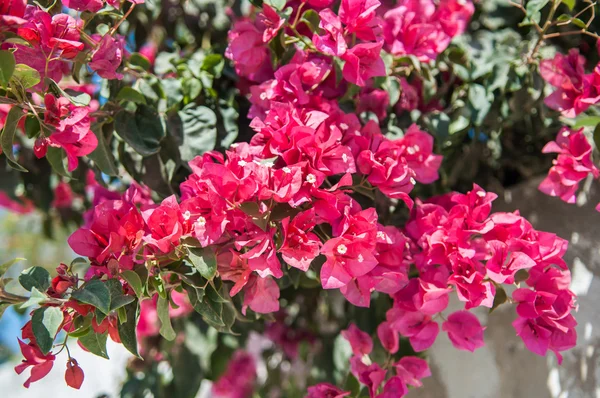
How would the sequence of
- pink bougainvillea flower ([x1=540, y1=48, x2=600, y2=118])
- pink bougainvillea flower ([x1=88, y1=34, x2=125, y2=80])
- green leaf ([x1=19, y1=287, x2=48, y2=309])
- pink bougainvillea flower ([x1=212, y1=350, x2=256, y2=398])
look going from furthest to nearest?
pink bougainvillea flower ([x1=212, y1=350, x2=256, y2=398]), pink bougainvillea flower ([x1=540, y1=48, x2=600, y2=118]), pink bougainvillea flower ([x1=88, y1=34, x2=125, y2=80]), green leaf ([x1=19, y1=287, x2=48, y2=309])

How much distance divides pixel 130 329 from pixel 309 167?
0.25 m

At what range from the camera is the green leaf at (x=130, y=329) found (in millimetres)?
626

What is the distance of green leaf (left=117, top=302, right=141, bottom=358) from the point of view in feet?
2.06

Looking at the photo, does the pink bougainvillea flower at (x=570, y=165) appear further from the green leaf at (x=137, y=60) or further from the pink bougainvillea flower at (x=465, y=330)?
the green leaf at (x=137, y=60)

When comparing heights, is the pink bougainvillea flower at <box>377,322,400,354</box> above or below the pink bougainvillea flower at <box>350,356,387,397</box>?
above

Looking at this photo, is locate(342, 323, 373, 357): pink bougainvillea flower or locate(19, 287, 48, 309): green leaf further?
locate(342, 323, 373, 357): pink bougainvillea flower

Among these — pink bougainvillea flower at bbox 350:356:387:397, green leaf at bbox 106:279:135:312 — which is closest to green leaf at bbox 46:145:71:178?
green leaf at bbox 106:279:135:312

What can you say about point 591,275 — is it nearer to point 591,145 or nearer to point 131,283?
point 591,145

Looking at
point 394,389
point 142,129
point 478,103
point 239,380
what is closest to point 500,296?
point 394,389

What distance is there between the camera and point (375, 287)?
0.70m

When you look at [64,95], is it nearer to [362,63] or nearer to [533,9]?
[362,63]

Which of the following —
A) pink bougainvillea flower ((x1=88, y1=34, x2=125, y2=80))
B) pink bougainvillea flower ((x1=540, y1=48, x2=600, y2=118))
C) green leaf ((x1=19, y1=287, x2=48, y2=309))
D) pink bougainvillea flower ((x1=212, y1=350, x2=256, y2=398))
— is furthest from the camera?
pink bougainvillea flower ((x1=212, y1=350, x2=256, y2=398))

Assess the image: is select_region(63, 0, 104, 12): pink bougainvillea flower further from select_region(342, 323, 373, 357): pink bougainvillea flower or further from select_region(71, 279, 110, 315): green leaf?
select_region(342, 323, 373, 357): pink bougainvillea flower

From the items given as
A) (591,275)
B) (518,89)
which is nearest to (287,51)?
(518,89)
